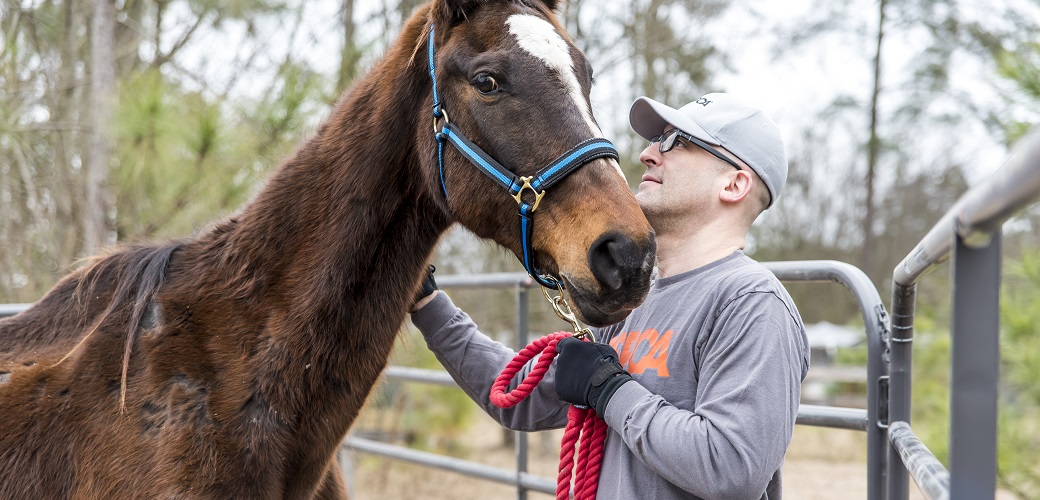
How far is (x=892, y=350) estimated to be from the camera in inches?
74.7

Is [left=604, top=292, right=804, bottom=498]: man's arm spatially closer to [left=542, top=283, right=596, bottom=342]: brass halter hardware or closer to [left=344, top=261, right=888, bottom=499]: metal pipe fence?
[left=542, top=283, right=596, bottom=342]: brass halter hardware

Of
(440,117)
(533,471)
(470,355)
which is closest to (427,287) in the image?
(470,355)

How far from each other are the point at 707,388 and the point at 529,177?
624mm

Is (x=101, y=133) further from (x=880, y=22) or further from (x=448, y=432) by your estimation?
(x=880, y=22)

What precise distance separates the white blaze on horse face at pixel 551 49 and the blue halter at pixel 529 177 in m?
0.07

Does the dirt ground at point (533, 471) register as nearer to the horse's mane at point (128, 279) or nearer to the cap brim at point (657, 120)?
the horse's mane at point (128, 279)

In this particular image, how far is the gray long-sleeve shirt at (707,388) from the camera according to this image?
1460 millimetres

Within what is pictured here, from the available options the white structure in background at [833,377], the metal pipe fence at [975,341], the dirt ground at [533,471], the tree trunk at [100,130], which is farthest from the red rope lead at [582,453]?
the white structure in background at [833,377]

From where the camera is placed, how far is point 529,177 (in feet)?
5.95

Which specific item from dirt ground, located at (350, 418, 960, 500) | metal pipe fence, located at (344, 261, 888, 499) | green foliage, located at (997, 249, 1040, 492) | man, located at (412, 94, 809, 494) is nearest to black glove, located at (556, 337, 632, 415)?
man, located at (412, 94, 809, 494)

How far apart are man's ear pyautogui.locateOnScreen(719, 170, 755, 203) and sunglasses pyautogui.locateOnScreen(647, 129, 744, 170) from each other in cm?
2

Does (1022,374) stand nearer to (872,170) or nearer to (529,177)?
(529,177)

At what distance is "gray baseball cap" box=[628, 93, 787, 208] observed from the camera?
1.78m

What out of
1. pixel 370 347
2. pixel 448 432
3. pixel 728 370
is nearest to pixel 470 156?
pixel 370 347
